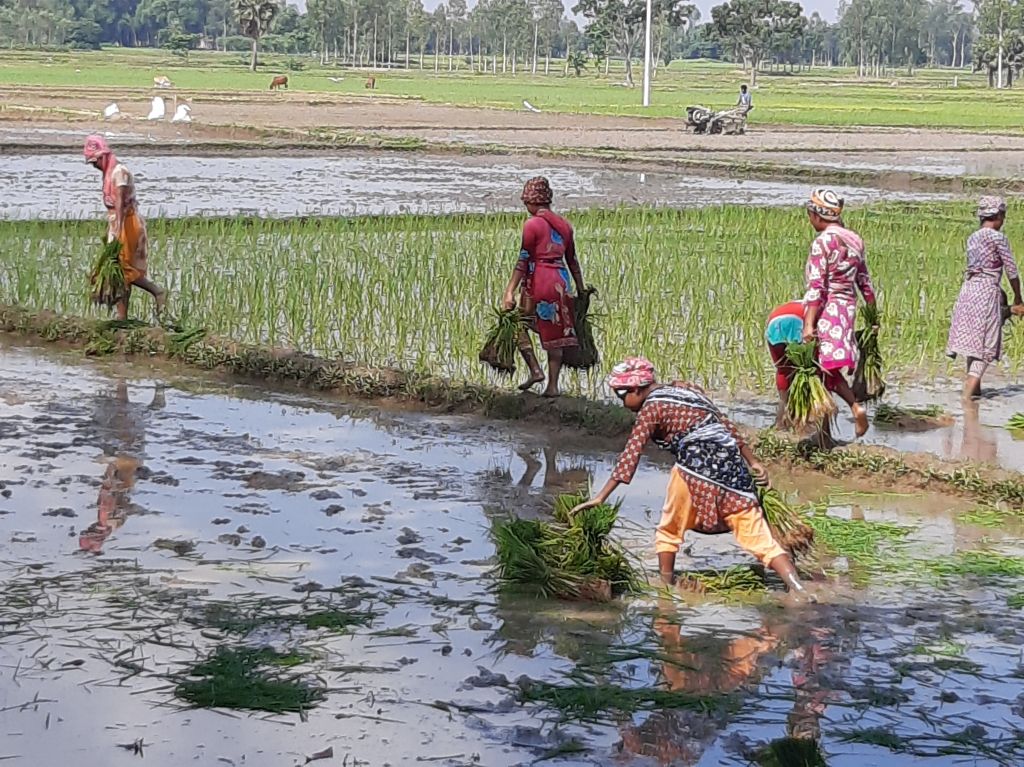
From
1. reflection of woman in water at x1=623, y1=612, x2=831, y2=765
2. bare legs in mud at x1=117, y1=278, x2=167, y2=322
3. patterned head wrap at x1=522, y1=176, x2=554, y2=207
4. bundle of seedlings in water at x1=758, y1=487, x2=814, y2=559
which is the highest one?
patterned head wrap at x1=522, y1=176, x2=554, y2=207

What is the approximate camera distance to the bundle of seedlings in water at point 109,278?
28.4 feet

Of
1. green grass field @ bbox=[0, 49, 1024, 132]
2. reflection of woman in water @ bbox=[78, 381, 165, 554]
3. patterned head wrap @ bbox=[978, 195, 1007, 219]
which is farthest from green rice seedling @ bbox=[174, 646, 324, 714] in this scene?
green grass field @ bbox=[0, 49, 1024, 132]

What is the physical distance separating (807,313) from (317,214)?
30.5 ft

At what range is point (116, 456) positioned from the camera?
6.26 meters

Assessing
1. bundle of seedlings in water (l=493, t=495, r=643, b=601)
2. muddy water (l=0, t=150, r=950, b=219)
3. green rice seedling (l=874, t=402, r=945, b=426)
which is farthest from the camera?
muddy water (l=0, t=150, r=950, b=219)

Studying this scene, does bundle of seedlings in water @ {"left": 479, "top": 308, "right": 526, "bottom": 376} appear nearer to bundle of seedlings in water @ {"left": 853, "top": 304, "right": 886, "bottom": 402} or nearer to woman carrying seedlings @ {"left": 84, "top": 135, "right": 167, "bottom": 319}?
bundle of seedlings in water @ {"left": 853, "top": 304, "right": 886, "bottom": 402}

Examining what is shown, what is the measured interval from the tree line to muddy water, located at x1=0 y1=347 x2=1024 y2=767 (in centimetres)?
6449

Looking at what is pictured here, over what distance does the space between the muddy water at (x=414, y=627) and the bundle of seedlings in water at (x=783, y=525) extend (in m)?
0.18

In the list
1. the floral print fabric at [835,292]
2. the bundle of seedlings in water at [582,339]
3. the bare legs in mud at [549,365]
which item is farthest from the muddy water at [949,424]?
the bare legs in mud at [549,365]

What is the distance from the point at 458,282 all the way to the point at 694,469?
5.55 metres

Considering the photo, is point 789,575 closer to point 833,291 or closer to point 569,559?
point 569,559

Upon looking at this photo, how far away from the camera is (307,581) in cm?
464

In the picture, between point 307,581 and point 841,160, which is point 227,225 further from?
point 841,160

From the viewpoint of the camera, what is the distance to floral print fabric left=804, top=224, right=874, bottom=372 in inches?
250
